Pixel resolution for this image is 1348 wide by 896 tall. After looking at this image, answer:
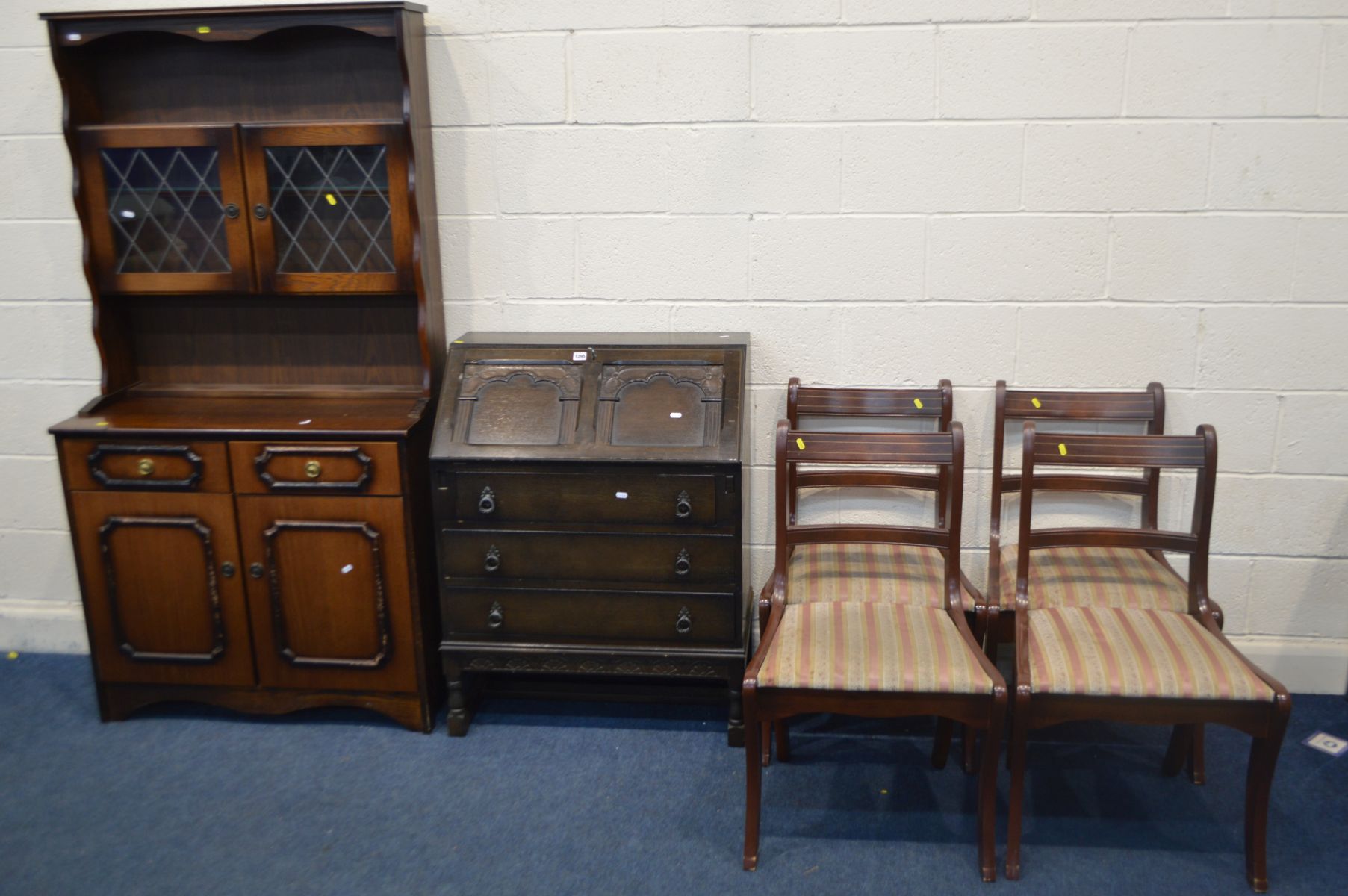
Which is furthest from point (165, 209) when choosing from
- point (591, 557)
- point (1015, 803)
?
point (1015, 803)

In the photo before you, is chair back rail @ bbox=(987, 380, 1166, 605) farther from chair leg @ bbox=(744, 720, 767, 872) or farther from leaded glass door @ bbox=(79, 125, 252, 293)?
leaded glass door @ bbox=(79, 125, 252, 293)

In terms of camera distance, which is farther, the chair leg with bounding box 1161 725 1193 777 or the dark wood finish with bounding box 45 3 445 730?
the dark wood finish with bounding box 45 3 445 730

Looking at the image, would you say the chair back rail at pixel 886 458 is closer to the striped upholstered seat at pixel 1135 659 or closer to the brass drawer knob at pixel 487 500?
the striped upholstered seat at pixel 1135 659

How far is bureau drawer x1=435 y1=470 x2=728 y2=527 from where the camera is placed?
2682mm

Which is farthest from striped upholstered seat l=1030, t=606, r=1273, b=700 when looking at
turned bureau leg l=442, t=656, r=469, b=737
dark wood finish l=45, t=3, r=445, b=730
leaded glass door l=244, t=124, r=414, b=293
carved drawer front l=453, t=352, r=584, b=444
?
leaded glass door l=244, t=124, r=414, b=293

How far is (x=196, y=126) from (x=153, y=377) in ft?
2.61

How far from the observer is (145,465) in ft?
9.11

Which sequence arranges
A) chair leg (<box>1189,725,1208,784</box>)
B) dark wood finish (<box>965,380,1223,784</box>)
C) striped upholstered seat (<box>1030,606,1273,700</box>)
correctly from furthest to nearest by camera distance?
dark wood finish (<box>965,380,1223,784</box>) → chair leg (<box>1189,725,1208,784</box>) → striped upholstered seat (<box>1030,606,1273,700</box>)

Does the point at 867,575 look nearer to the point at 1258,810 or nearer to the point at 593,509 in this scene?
the point at 593,509

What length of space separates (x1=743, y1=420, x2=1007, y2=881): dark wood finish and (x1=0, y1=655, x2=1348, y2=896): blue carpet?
14 cm

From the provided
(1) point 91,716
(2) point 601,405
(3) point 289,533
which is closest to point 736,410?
(2) point 601,405

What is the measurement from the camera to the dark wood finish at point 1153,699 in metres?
2.21

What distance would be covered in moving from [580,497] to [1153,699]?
1404mm

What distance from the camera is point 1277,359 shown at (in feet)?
9.39
